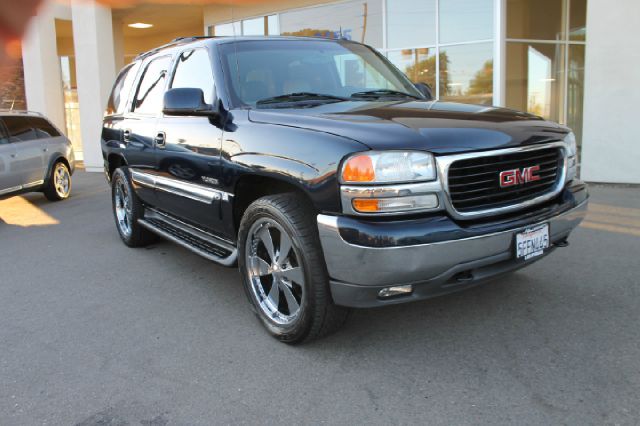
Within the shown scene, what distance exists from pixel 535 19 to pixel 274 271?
10793 millimetres

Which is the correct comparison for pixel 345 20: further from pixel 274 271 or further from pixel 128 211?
pixel 274 271

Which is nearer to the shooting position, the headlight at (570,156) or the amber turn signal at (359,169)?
the amber turn signal at (359,169)

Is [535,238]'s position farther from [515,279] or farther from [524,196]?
[515,279]

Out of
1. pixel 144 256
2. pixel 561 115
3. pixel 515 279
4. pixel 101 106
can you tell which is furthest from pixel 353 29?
pixel 515 279

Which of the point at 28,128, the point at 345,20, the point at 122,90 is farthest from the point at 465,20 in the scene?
the point at 28,128

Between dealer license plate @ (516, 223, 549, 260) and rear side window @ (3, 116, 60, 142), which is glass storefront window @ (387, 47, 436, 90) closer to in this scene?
rear side window @ (3, 116, 60, 142)

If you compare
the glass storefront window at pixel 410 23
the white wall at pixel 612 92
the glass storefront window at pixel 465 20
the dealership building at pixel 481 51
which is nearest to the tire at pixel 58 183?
the dealership building at pixel 481 51

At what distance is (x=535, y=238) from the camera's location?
3135 mm

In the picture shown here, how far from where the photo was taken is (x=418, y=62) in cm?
1204

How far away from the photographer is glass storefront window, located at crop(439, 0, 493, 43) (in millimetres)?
10859

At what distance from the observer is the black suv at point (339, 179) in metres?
2.80

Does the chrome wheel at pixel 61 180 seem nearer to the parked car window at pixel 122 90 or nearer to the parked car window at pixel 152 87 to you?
the parked car window at pixel 122 90

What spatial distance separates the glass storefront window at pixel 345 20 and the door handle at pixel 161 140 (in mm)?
7988

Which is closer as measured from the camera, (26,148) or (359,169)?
(359,169)
